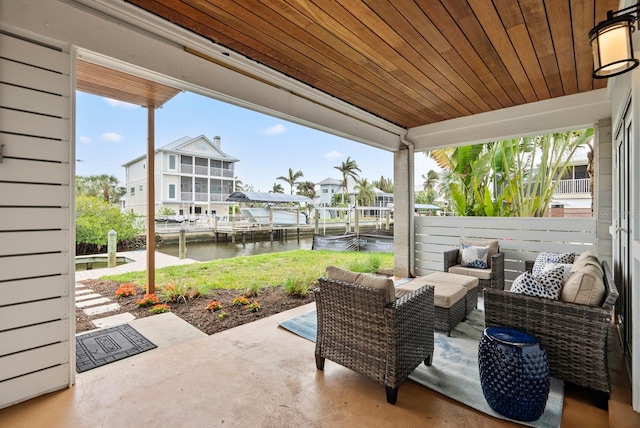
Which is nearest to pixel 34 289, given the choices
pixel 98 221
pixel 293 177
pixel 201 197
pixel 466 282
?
pixel 466 282

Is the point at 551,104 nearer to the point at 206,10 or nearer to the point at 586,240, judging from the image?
the point at 586,240

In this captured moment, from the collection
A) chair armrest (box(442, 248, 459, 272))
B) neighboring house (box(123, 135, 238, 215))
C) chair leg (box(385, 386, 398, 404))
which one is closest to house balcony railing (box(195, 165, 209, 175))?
neighboring house (box(123, 135, 238, 215))

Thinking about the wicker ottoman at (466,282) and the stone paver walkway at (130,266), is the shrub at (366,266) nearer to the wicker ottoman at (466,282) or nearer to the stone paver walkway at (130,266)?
the wicker ottoman at (466,282)

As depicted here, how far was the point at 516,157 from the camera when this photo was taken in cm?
603

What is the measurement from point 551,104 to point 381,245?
5.45 meters

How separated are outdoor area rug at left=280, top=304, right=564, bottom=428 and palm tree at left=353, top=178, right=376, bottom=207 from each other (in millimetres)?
26879

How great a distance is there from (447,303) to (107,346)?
3.29 metres

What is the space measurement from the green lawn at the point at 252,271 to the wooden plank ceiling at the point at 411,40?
325 cm

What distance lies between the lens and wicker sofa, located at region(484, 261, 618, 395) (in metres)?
1.98

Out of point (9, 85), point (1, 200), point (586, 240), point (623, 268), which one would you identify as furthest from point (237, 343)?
point (586, 240)

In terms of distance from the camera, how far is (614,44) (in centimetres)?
151

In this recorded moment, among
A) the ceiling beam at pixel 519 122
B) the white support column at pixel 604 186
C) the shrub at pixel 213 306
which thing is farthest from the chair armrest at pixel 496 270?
the shrub at pixel 213 306

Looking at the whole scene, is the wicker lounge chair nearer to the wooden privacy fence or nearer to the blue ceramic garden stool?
the wooden privacy fence

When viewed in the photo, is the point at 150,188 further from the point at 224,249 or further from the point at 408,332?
the point at 224,249
